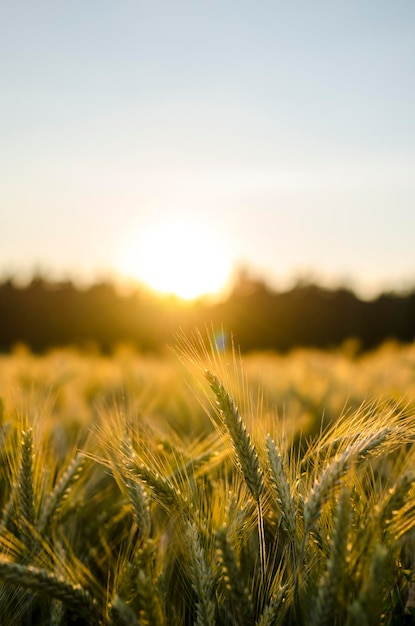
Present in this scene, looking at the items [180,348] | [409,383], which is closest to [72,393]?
[409,383]

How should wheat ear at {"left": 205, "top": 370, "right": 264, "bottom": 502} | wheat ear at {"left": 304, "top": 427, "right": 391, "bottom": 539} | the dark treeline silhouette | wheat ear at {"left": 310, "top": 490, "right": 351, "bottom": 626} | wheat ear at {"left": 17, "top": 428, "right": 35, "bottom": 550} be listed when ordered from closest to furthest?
wheat ear at {"left": 310, "top": 490, "right": 351, "bottom": 626}
wheat ear at {"left": 304, "top": 427, "right": 391, "bottom": 539}
wheat ear at {"left": 205, "top": 370, "right": 264, "bottom": 502}
wheat ear at {"left": 17, "top": 428, "right": 35, "bottom": 550}
the dark treeline silhouette

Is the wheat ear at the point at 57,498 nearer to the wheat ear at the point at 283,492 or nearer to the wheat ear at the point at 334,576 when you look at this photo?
the wheat ear at the point at 283,492

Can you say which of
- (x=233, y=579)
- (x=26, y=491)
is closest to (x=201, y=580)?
(x=233, y=579)

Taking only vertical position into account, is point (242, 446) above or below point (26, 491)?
above

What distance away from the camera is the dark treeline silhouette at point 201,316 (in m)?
13.5

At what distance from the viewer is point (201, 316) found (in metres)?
13.6

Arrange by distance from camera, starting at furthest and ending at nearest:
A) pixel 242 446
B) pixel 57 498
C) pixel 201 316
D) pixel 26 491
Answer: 1. pixel 201 316
2. pixel 57 498
3. pixel 26 491
4. pixel 242 446

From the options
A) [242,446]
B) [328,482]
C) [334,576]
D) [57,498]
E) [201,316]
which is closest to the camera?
[334,576]

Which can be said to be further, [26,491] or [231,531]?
[26,491]

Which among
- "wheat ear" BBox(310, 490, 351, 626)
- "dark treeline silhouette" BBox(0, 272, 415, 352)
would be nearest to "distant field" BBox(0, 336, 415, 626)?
"wheat ear" BBox(310, 490, 351, 626)

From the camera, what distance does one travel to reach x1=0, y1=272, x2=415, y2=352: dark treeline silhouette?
44.4ft

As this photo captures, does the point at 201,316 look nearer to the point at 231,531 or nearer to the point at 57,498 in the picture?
the point at 57,498

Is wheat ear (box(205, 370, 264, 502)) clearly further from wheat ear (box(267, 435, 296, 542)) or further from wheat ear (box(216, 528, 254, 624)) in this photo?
wheat ear (box(216, 528, 254, 624))

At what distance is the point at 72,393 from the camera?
363 centimetres
